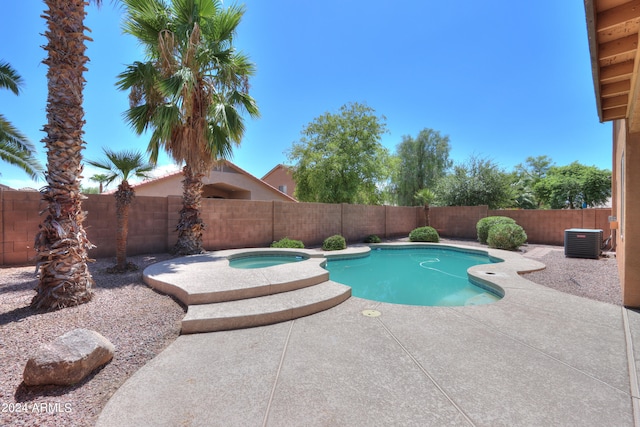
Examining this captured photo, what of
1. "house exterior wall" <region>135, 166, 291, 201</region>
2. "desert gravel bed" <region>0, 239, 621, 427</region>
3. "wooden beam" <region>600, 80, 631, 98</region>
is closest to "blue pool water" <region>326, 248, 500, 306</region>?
"desert gravel bed" <region>0, 239, 621, 427</region>

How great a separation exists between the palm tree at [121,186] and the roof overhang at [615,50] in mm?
8383

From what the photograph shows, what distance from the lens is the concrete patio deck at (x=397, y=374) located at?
6.83 ft

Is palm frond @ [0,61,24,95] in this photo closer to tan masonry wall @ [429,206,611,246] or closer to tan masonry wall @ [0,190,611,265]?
tan masonry wall @ [0,190,611,265]

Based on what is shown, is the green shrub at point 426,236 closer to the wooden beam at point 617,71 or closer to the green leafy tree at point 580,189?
the wooden beam at point 617,71

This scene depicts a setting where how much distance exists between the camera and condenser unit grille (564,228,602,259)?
9.02 metres

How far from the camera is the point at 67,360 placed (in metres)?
2.41

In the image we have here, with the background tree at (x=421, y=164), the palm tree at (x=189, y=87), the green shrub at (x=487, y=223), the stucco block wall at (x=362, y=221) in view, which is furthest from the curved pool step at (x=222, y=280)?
the background tree at (x=421, y=164)

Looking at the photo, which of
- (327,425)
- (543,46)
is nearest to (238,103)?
(327,425)

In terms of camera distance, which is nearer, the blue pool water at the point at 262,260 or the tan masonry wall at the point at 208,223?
the tan masonry wall at the point at 208,223

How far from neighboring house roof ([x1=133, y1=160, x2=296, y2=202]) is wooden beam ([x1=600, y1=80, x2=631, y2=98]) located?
16.2 meters

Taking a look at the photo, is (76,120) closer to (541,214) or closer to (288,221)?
(288,221)

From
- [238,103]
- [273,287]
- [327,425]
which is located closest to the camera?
[327,425]

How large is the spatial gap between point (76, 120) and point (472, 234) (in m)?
18.4

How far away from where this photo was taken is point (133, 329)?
11.7 feet
